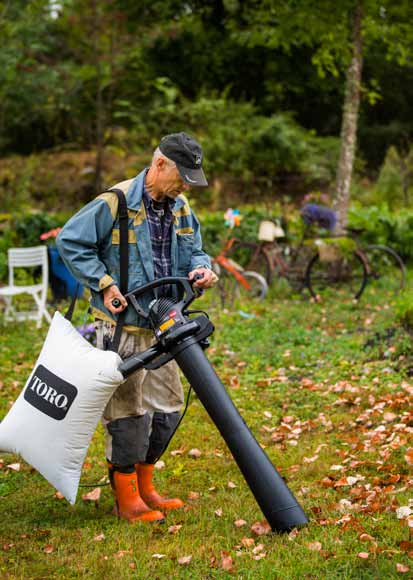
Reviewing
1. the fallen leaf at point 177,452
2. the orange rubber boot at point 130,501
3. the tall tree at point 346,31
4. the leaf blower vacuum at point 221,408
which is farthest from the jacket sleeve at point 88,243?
the tall tree at point 346,31

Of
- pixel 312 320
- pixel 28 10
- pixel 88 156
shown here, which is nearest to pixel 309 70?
pixel 88 156

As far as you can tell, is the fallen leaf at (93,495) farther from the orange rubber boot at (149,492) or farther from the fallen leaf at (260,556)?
the fallen leaf at (260,556)

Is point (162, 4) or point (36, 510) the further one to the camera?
point (162, 4)

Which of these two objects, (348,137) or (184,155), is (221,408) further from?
(348,137)

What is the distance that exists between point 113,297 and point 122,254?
0.72ft

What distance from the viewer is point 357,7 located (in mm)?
10430

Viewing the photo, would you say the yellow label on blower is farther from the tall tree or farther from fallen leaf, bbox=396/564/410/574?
the tall tree

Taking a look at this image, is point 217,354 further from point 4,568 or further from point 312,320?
point 4,568

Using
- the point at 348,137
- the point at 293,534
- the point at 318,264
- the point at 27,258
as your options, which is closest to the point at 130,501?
the point at 293,534

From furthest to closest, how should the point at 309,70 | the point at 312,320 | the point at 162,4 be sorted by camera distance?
the point at 309,70 < the point at 162,4 < the point at 312,320

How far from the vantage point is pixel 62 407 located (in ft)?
11.2

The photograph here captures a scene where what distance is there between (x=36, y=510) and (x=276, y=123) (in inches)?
580

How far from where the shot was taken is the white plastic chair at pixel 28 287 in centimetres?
865

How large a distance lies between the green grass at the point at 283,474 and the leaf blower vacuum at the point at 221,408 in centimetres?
12
